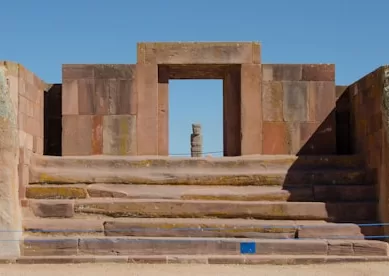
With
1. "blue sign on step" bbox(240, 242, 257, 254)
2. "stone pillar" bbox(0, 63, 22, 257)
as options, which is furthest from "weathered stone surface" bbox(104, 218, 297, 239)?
"stone pillar" bbox(0, 63, 22, 257)

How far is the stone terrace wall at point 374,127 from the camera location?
9750 mm

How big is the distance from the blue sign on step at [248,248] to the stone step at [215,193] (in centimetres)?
131

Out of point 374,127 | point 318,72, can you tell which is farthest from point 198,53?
point 374,127

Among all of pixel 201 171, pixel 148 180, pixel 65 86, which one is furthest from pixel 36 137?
pixel 201 171

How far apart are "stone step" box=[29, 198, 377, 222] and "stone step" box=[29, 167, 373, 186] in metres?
0.77

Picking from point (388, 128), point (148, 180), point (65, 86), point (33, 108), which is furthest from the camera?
point (65, 86)

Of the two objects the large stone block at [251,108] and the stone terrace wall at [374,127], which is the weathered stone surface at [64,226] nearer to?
the large stone block at [251,108]

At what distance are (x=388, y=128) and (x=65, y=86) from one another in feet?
21.1

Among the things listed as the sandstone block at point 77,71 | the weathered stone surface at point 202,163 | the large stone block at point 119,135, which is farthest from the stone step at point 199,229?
the sandstone block at point 77,71

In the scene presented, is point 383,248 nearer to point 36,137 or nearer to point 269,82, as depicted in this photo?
point 269,82

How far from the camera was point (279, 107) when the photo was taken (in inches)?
498

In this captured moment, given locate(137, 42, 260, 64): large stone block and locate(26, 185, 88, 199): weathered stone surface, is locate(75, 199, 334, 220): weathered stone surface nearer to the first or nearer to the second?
locate(26, 185, 88, 199): weathered stone surface

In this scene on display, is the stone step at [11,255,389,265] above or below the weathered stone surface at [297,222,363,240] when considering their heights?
below

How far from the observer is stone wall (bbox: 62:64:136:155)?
12.6 meters
